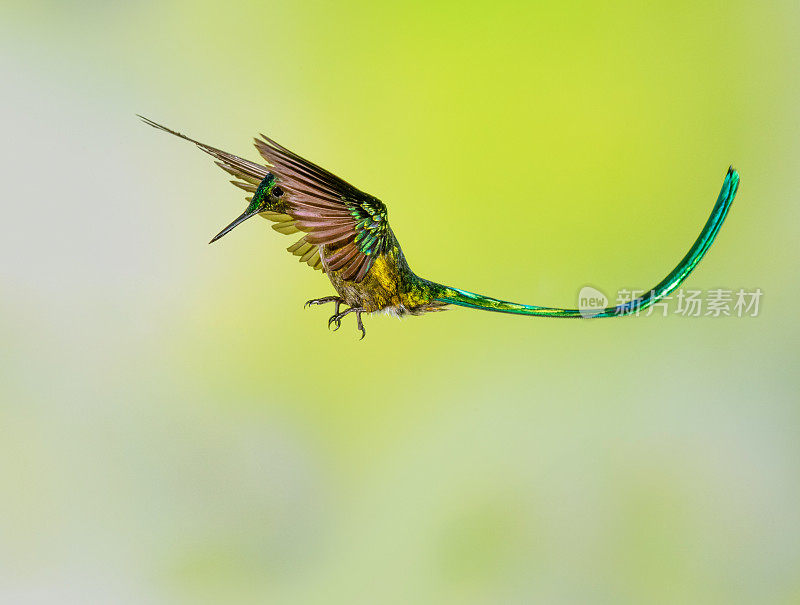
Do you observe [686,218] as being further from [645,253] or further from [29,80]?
[29,80]

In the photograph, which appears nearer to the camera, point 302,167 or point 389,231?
point 302,167

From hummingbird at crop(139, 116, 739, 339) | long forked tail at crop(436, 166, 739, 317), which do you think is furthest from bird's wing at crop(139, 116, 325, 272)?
long forked tail at crop(436, 166, 739, 317)

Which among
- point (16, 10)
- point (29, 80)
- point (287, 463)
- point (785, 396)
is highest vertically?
point (16, 10)

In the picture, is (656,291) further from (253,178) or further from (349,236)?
(253,178)

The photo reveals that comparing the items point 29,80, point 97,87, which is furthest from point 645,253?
point 29,80

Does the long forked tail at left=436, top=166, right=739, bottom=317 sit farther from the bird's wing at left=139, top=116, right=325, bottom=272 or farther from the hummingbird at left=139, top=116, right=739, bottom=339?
the bird's wing at left=139, top=116, right=325, bottom=272

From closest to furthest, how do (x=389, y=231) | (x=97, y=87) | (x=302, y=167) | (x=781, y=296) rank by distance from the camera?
(x=302, y=167), (x=389, y=231), (x=97, y=87), (x=781, y=296)

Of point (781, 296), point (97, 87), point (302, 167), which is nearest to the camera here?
point (302, 167)

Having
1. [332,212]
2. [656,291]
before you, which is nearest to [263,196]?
[332,212]
